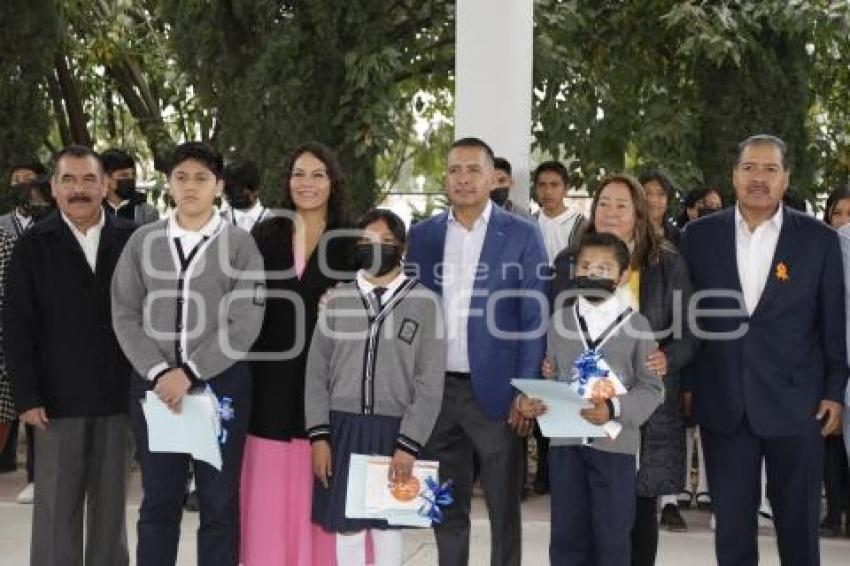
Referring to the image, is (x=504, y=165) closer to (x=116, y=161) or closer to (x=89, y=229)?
(x=89, y=229)

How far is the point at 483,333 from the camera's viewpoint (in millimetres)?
5410

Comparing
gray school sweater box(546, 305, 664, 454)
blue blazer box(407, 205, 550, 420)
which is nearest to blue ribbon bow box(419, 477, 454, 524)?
blue blazer box(407, 205, 550, 420)

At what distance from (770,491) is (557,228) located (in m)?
2.97

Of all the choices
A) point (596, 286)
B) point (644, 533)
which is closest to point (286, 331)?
point (596, 286)

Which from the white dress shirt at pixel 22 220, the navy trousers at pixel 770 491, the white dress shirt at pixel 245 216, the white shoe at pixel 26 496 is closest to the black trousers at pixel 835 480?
the navy trousers at pixel 770 491

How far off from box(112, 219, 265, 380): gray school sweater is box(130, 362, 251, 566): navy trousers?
0.12 meters

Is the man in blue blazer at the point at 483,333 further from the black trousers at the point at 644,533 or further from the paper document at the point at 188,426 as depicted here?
the paper document at the point at 188,426

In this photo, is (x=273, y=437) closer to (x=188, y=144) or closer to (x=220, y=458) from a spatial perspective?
(x=220, y=458)

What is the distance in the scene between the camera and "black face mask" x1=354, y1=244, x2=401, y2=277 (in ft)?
16.9

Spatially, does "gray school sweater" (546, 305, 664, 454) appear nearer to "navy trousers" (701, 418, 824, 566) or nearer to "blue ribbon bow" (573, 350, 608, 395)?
"blue ribbon bow" (573, 350, 608, 395)

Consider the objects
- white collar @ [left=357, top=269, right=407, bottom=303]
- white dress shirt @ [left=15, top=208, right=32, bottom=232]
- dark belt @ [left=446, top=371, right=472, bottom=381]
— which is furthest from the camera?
white dress shirt @ [left=15, top=208, right=32, bottom=232]

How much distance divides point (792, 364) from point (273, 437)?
2.04 metres

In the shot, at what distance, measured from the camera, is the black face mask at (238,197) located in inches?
285

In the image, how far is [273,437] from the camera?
17.6ft
